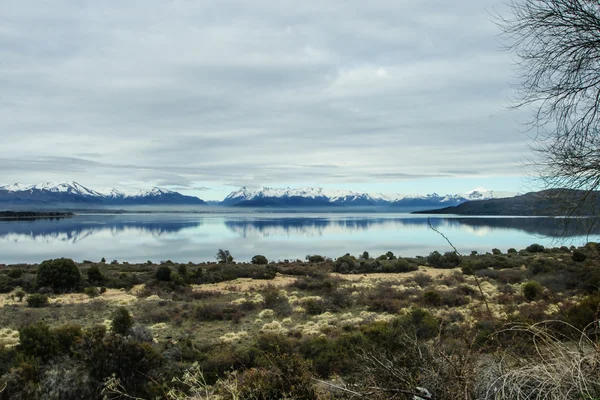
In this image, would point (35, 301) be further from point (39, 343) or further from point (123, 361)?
point (123, 361)

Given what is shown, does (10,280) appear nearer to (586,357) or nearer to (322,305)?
(322,305)

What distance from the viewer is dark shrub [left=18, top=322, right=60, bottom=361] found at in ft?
26.9

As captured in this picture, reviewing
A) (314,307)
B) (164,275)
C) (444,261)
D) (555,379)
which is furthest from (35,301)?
(444,261)

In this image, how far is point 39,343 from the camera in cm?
836

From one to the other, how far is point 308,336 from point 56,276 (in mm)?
15483

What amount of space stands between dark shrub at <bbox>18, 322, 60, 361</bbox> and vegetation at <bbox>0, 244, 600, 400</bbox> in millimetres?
28

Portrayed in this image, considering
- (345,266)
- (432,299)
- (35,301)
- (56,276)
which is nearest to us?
(432,299)

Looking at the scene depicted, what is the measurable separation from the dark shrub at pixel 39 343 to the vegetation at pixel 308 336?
3 centimetres

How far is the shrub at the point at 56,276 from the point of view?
2106 centimetres

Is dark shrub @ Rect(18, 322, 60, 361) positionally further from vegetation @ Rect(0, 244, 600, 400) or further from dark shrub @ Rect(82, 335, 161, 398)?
dark shrub @ Rect(82, 335, 161, 398)

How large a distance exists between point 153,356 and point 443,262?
2636 cm

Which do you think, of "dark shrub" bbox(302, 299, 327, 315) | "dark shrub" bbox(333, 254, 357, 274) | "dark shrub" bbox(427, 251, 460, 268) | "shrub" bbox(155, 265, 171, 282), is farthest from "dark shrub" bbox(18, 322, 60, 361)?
"dark shrub" bbox(427, 251, 460, 268)

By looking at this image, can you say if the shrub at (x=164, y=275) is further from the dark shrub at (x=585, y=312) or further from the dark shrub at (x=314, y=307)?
the dark shrub at (x=585, y=312)

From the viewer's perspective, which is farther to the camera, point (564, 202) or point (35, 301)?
point (35, 301)
